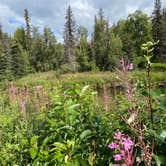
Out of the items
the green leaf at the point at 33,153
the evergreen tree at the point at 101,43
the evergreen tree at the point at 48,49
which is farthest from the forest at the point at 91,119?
the evergreen tree at the point at 48,49

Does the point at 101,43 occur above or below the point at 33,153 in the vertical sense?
above

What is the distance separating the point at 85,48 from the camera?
5025 cm

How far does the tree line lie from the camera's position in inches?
1565

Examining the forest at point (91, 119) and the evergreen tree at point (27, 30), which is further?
the evergreen tree at point (27, 30)

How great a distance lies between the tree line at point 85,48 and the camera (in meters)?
39.8

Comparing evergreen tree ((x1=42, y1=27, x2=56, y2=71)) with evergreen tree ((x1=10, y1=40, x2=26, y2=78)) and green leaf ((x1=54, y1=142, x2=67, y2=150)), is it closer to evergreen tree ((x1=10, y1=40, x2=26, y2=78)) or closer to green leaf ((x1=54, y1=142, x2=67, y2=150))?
evergreen tree ((x1=10, y1=40, x2=26, y2=78))

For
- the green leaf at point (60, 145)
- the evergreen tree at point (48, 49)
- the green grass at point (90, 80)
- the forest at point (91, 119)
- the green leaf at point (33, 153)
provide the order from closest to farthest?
the forest at point (91, 119)
the green leaf at point (60, 145)
the green leaf at point (33, 153)
the green grass at point (90, 80)
the evergreen tree at point (48, 49)

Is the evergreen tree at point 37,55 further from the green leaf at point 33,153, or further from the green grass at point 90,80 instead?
the green leaf at point 33,153

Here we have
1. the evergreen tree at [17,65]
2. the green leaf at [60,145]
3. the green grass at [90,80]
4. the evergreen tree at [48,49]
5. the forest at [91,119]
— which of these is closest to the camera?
the forest at [91,119]

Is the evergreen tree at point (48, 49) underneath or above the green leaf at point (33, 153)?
above

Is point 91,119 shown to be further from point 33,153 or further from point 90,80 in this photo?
point 90,80

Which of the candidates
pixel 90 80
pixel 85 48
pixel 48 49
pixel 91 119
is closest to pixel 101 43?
pixel 85 48

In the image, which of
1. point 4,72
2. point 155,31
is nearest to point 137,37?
point 155,31

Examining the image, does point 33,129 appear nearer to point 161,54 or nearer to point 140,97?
point 140,97
